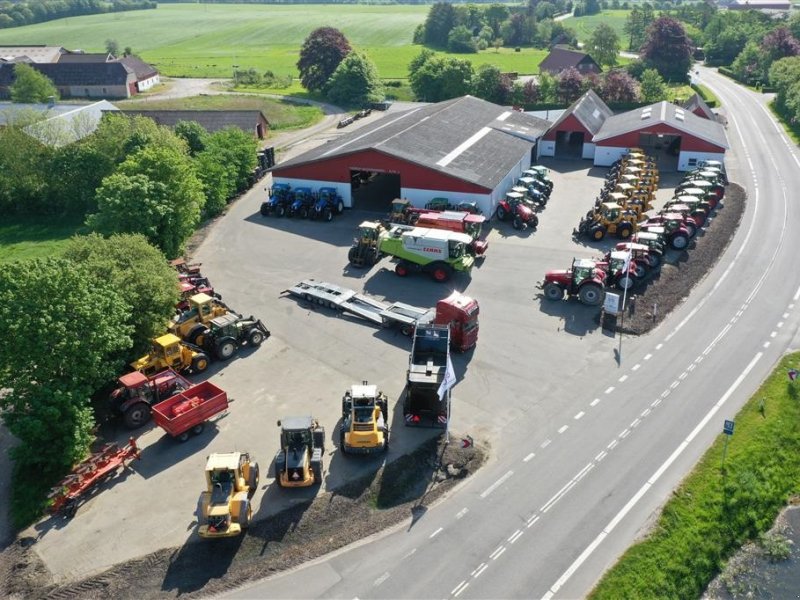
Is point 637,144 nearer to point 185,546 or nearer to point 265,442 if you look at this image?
point 265,442

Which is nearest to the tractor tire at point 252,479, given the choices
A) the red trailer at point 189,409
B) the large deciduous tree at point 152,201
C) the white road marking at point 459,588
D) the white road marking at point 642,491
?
the red trailer at point 189,409

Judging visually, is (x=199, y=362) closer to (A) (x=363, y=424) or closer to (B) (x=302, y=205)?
(A) (x=363, y=424)

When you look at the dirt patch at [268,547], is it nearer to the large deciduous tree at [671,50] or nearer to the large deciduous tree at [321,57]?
the large deciduous tree at [321,57]

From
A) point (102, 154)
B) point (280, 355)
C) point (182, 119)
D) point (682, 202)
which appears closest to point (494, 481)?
point (280, 355)

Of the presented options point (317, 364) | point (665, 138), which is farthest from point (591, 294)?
point (665, 138)

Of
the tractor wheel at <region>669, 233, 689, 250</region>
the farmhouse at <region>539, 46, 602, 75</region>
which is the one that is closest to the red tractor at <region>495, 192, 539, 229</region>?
the tractor wheel at <region>669, 233, 689, 250</region>

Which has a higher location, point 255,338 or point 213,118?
point 213,118
